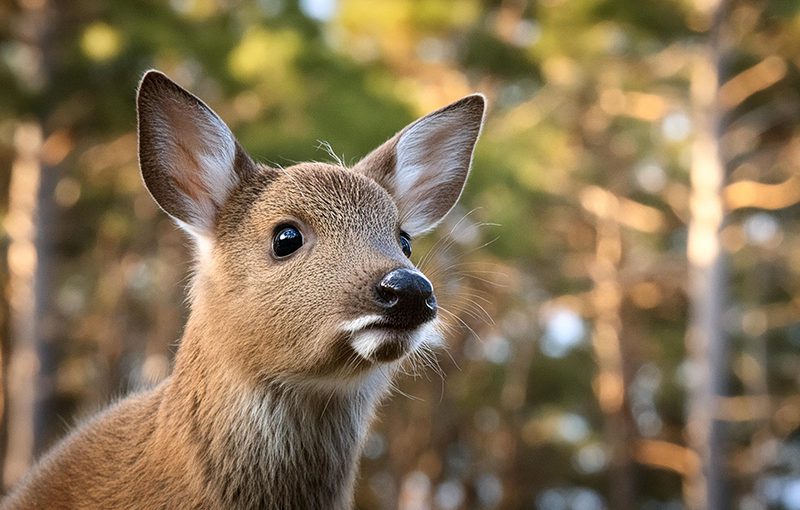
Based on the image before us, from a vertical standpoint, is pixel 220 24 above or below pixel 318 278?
above

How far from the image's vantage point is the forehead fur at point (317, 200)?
299 cm

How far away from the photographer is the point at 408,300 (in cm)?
256

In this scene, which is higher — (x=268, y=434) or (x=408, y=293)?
(x=408, y=293)

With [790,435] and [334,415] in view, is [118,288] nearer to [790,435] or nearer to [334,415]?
[334,415]

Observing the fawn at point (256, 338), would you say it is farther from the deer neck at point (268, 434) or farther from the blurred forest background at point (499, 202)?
the blurred forest background at point (499, 202)

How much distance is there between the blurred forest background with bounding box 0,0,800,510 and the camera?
41.7 feet

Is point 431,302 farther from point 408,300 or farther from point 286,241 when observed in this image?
point 286,241

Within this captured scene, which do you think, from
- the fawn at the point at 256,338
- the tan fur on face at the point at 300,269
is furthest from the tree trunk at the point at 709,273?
the tan fur on face at the point at 300,269

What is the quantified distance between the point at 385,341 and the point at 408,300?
0.43 feet

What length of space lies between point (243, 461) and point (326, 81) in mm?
11371

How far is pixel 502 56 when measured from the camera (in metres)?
16.4

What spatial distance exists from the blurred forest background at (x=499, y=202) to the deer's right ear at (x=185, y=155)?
2.40 ft

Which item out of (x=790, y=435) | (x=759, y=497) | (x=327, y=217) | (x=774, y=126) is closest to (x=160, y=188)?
(x=327, y=217)

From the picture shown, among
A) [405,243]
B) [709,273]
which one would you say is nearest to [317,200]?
[405,243]
